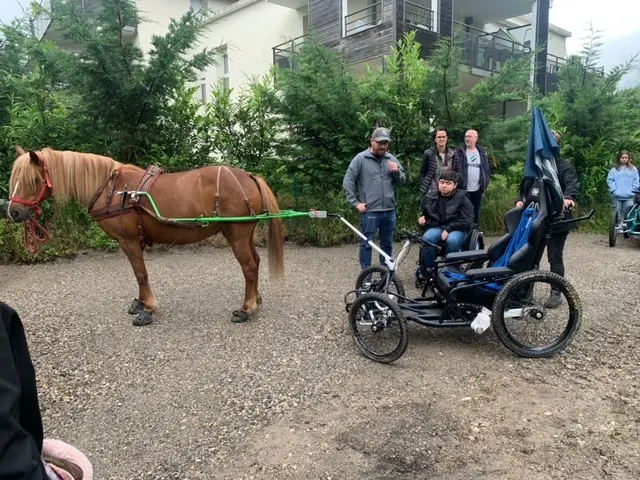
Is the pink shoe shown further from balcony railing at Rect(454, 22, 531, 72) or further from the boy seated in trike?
balcony railing at Rect(454, 22, 531, 72)

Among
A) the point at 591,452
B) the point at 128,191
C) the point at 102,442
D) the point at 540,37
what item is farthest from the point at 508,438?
the point at 540,37

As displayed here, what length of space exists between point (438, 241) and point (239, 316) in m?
2.28

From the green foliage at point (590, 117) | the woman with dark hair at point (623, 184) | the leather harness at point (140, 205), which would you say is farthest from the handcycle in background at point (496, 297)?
the green foliage at point (590, 117)

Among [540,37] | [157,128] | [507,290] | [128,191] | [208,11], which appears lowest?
[507,290]

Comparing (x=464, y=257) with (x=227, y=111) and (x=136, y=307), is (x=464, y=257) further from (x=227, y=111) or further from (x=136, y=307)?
(x=227, y=111)

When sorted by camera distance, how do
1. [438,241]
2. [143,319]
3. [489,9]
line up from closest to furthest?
[143,319]
[438,241]
[489,9]

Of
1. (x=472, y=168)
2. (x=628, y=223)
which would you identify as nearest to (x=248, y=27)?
(x=472, y=168)

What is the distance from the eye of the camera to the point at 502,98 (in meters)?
8.23

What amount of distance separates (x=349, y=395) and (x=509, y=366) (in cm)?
136

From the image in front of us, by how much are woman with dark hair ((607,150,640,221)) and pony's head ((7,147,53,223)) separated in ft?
31.8

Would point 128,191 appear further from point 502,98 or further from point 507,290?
point 502,98

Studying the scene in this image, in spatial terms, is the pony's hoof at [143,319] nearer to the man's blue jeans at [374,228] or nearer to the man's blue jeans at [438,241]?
the man's blue jeans at [374,228]

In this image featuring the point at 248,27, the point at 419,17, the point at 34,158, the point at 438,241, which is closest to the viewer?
the point at 34,158

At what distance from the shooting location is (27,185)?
455 cm
